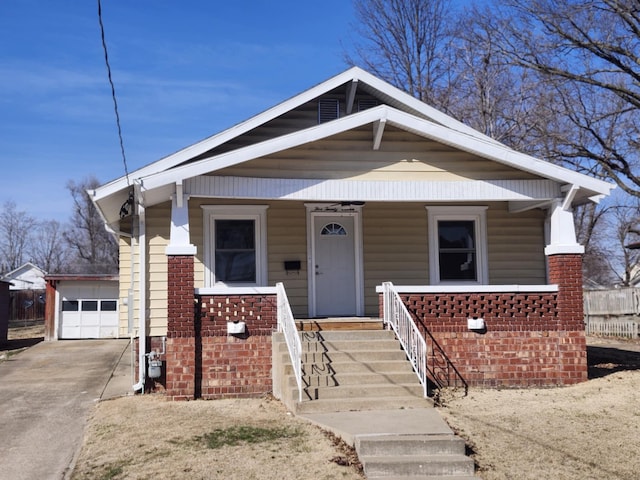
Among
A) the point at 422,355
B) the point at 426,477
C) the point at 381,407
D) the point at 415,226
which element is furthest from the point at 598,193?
the point at 426,477

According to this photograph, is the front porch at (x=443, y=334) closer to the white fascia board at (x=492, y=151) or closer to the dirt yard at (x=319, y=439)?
the dirt yard at (x=319, y=439)

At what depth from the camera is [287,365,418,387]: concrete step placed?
31.5 feet

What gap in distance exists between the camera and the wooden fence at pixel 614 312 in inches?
965

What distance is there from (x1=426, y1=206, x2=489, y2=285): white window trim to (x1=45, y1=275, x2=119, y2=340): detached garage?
19067 mm

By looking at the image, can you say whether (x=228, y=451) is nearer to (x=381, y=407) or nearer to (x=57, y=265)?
(x=381, y=407)

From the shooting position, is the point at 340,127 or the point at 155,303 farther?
the point at 155,303

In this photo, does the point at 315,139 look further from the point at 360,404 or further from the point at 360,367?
the point at 360,404

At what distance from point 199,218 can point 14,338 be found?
72.5 feet

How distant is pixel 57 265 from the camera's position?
72.2m

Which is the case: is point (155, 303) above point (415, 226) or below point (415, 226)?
below

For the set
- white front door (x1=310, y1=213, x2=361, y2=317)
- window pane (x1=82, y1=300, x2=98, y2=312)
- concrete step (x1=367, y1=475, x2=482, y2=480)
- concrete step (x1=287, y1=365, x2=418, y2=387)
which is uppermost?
white front door (x1=310, y1=213, x2=361, y2=317)

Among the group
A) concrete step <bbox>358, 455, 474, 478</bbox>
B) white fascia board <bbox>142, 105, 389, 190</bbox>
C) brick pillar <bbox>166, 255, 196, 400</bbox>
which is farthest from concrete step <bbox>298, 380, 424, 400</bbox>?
white fascia board <bbox>142, 105, 389, 190</bbox>

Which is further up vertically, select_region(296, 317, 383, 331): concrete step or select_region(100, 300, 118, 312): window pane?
select_region(100, 300, 118, 312): window pane

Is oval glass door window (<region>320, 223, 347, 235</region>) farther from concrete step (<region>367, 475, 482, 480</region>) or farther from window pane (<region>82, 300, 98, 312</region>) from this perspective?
window pane (<region>82, 300, 98, 312</region>)
